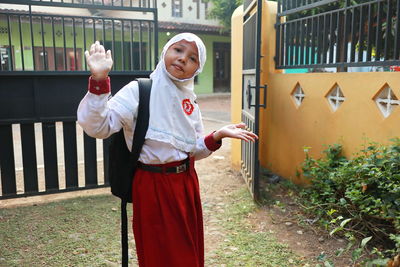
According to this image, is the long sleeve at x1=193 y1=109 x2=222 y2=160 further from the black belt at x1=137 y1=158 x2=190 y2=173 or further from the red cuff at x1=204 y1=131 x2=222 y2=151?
the black belt at x1=137 y1=158 x2=190 y2=173

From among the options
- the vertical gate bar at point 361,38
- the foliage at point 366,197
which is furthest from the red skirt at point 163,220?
the vertical gate bar at point 361,38

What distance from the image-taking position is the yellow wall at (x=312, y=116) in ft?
11.3

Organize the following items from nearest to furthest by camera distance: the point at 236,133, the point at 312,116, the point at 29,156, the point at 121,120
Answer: the point at 121,120 < the point at 236,133 < the point at 29,156 < the point at 312,116


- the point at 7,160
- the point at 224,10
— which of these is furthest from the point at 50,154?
the point at 224,10

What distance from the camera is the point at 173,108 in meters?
1.93

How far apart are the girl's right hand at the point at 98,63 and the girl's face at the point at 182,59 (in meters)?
0.35

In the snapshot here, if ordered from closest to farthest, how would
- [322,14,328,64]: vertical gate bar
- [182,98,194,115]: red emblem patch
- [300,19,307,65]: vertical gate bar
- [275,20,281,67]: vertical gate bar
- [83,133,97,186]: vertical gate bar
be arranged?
[182,98,194,115]: red emblem patch
[322,14,328,64]: vertical gate bar
[83,133,97,186]: vertical gate bar
[300,19,307,65]: vertical gate bar
[275,20,281,67]: vertical gate bar

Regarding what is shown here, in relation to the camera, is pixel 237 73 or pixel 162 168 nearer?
pixel 162 168

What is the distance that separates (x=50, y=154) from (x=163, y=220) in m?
2.74

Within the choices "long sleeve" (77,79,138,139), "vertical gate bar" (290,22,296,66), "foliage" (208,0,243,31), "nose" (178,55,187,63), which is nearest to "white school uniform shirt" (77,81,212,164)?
"long sleeve" (77,79,138,139)

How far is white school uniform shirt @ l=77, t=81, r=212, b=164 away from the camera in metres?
1.64

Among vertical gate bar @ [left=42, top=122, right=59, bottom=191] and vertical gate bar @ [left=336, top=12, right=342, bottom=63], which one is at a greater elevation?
vertical gate bar @ [left=336, top=12, right=342, bottom=63]

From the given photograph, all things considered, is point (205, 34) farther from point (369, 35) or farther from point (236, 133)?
point (236, 133)

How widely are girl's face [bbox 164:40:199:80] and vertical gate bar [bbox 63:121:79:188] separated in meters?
2.62
